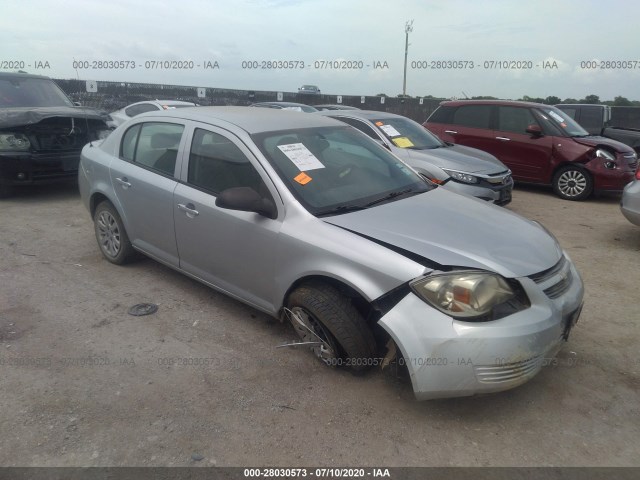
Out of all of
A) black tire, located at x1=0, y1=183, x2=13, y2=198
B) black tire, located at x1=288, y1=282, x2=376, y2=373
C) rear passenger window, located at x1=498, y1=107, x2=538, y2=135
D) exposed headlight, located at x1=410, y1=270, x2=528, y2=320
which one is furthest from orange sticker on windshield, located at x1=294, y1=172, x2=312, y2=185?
rear passenger window, located at x1=498, y1=107, x2=538, y2=135

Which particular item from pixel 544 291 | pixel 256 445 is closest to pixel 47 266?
pixel 256 445

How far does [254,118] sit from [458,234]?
1846 mm

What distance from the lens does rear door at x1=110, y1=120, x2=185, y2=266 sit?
3904 mm

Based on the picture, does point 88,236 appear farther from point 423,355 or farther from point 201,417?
point 423,355

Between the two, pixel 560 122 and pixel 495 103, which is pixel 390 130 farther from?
pixel 560 122

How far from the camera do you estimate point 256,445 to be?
2.51 metres

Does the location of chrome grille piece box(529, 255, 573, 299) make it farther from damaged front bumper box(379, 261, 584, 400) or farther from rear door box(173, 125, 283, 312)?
rear door box(173, 125, 283, 312)

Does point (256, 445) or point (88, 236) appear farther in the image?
point (88, 236)

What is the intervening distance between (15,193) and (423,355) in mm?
7496

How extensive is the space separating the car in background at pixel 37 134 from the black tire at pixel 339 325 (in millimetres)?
5503

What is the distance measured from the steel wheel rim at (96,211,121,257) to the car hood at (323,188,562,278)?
102 inches

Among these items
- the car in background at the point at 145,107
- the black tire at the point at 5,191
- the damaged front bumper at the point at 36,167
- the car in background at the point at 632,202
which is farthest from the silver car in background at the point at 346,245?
the car in background at the point at 145,107

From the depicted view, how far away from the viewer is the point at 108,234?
477 centimetres

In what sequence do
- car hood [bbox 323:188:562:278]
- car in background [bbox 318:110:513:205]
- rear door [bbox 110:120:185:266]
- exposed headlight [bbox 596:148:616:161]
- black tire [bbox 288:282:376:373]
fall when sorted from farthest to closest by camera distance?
exposed headlight [bbox 596:148:616:161], car in background [bbox 318:110:513:205], rear door [bbox 110:120:185:266], black tire [bbox 288:282:376:373], car hood [bbox 323:188:562:278]
